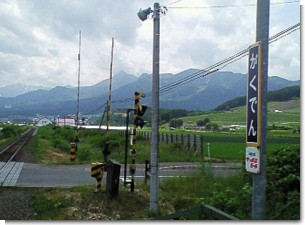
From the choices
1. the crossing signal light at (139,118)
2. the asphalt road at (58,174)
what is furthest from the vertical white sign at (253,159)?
the asphalt road at (58,174)

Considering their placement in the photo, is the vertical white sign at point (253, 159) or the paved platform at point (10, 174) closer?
the vertical white sign at point (253, 159)

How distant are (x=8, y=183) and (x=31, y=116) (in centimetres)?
13338

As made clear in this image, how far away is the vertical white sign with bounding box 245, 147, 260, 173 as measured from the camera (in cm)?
342

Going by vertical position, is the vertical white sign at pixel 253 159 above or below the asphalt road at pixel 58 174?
above

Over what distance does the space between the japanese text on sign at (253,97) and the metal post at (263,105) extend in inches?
1.5

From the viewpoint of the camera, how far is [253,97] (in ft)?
11.3

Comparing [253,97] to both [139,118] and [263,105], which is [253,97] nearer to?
[263,105]

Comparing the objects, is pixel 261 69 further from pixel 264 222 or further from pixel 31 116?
pixel 31 116

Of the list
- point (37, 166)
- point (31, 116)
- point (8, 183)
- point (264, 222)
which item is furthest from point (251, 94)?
point (31, 116)

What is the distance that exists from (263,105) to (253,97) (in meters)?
0.10

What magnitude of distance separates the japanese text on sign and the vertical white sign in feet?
0.16

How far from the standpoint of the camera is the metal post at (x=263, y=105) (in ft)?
11.2

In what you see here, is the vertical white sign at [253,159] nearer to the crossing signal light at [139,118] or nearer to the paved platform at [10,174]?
the crossing signal light at [139,118]

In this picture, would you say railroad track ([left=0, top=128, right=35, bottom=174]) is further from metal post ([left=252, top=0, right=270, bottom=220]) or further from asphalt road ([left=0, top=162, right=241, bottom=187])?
metal post ([left=252, top=0, right=270, bottom=220])
